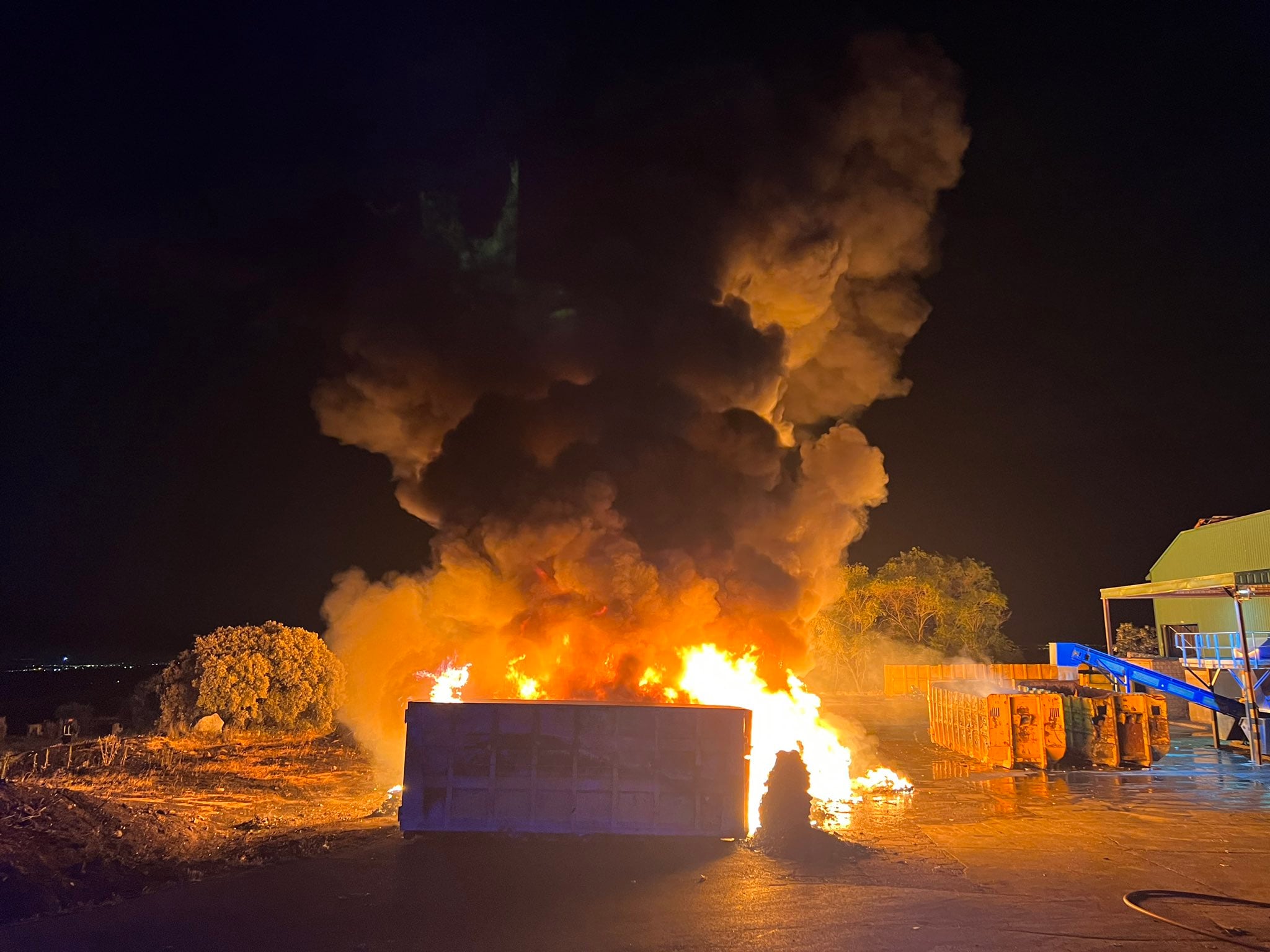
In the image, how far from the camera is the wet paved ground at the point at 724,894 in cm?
733

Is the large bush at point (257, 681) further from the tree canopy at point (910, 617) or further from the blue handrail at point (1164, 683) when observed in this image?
the tree canopy at point (910, 617)

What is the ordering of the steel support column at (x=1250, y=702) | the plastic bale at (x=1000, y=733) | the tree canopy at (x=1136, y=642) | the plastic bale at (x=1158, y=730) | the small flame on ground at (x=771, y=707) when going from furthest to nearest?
the tree canopy at (x=1136, y=642)
the steel support column at (x=1250, y=702)
the plastic bale at (x=1158, y=730)
the plastic bale at (x=1000, y=733)
the small flame on ground at (x=771, y=707)

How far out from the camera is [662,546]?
16516 millimetres

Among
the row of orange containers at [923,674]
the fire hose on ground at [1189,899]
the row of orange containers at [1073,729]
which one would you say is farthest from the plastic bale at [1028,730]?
the row of orange containers at [923,674]

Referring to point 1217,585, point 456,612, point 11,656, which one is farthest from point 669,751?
point 11,656

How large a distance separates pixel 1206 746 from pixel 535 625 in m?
18.1

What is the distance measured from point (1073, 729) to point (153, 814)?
17.9 m

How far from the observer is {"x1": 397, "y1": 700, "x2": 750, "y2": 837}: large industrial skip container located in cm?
1068

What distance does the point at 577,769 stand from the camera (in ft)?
35.4

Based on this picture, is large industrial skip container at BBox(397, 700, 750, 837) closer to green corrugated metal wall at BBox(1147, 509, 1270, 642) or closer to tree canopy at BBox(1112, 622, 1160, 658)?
green corrugated metal wall at BBox(1147, 509, 1270, 642)

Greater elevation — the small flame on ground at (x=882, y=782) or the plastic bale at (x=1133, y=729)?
the plastic bale at (x=1133, y=729)

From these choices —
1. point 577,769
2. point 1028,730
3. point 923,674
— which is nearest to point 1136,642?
point 923,674

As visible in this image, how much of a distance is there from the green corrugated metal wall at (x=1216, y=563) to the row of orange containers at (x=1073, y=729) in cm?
1856

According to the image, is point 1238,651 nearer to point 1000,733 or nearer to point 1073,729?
point 1073,729
